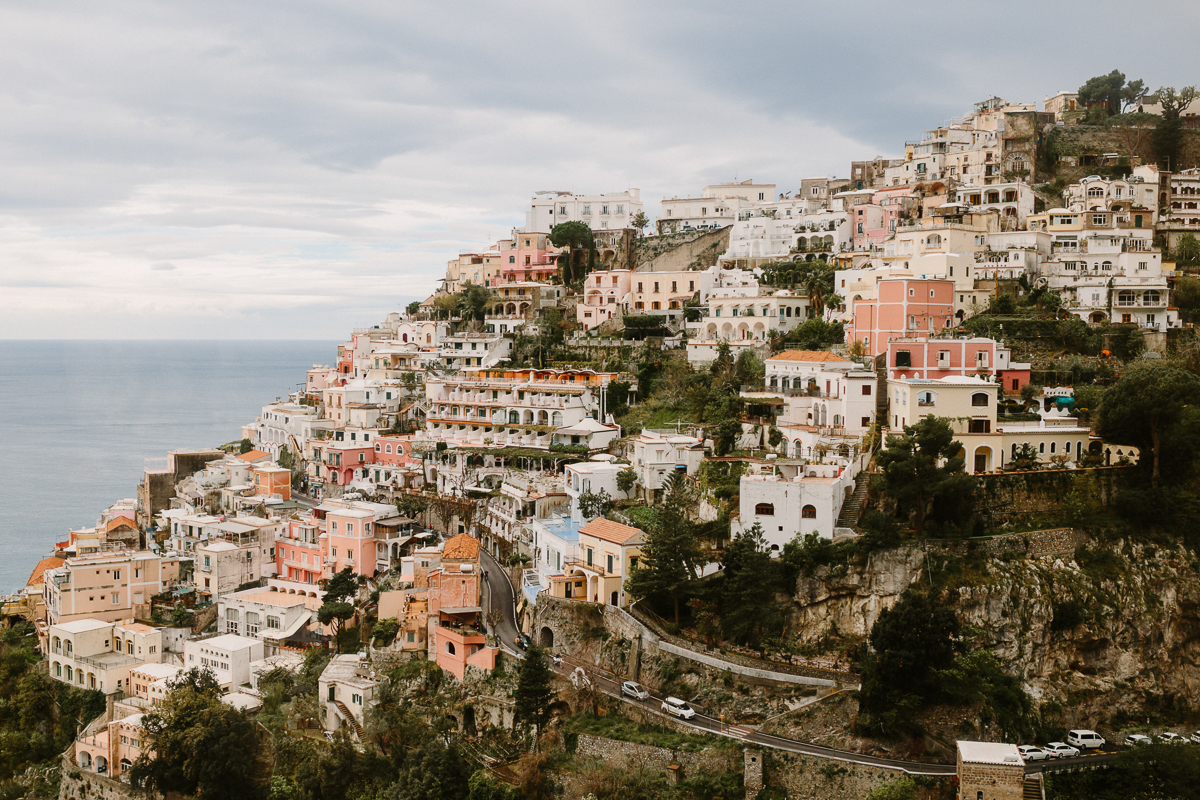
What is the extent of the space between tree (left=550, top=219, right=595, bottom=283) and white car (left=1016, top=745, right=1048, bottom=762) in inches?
1707

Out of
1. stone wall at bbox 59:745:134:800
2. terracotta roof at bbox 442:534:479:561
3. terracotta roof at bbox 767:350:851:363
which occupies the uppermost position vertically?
terracotta roof at bbox 767:350:851:363

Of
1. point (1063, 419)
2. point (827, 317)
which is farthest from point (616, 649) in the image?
point (827, 317)

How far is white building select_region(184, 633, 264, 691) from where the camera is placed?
112 ft

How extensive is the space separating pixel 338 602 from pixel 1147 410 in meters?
27.2

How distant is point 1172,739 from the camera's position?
25.6m

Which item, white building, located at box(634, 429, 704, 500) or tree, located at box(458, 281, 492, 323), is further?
tree, located at box(458, 281, 492, 323)

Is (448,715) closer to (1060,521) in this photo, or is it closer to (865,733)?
(865,733)

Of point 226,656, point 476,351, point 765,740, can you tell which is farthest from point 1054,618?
point 476,351

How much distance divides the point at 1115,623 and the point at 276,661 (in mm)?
27143

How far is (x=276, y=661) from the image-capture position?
3475 centimetres

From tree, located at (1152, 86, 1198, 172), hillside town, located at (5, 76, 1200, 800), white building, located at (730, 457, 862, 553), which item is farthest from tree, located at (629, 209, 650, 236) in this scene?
white building, located at (730, 457, 862, 553)

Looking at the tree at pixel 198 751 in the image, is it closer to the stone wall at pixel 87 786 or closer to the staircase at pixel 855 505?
the stone wall at pixel 87 786

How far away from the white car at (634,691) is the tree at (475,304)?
34.6 metres

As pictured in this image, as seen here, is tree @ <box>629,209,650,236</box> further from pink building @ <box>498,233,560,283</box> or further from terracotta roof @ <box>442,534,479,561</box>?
terracotta roof @ <box>442,534,479,561</box>
